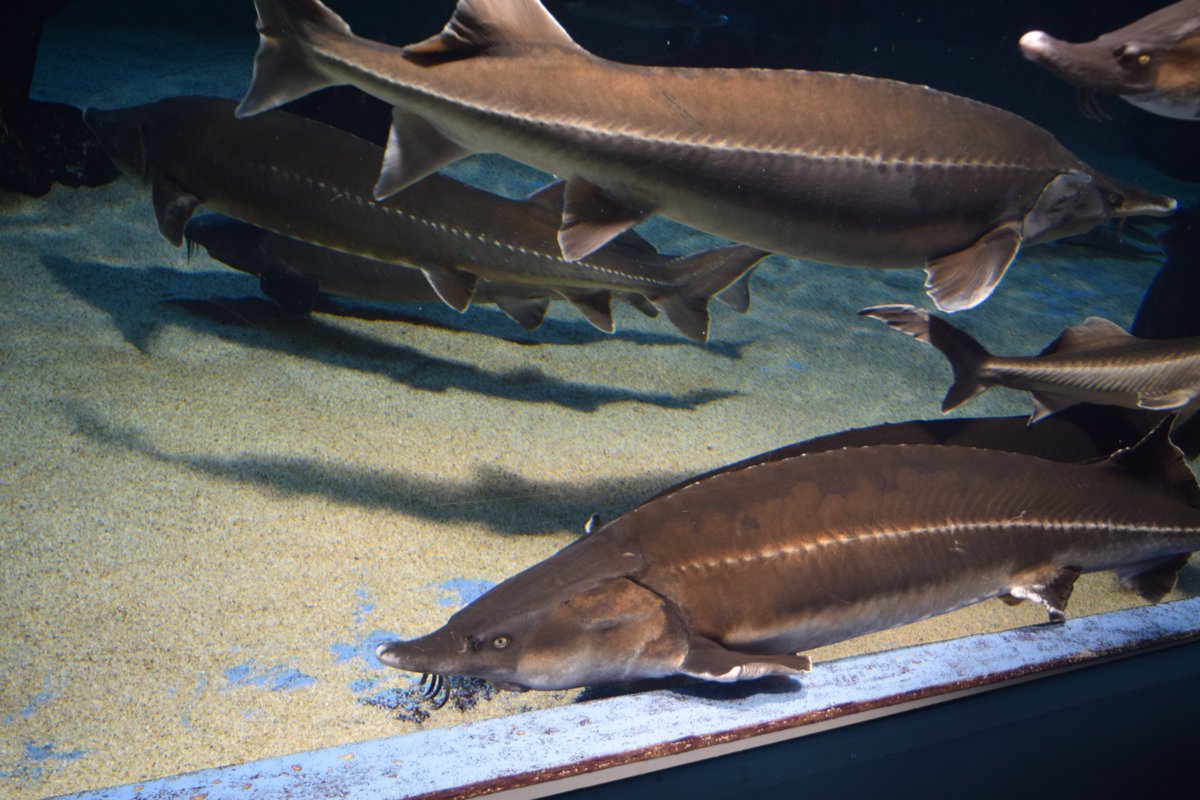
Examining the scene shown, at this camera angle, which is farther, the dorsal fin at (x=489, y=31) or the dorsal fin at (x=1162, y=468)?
the dorsal fin at (x=1162, y=468)

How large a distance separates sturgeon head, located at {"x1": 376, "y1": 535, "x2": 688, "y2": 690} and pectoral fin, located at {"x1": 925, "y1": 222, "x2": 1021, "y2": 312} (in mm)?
1255

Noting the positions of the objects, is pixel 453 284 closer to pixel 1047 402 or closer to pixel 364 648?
pixel 364 648

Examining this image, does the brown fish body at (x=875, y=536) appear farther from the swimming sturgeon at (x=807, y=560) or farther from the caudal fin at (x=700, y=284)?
the caudal fin at (x=700, y=284)

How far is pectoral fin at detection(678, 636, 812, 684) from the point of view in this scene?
1504 mm

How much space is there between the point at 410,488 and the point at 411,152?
1.19 metres

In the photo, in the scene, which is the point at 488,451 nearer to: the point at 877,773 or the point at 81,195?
the point at 877,773

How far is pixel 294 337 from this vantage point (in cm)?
363

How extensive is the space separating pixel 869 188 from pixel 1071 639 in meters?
1.31

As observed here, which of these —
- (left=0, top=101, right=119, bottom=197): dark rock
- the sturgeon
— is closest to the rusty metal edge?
the sturgeon

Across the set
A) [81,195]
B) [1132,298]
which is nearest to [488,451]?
[81,195]

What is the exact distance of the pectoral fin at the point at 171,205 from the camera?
3326 millimetres

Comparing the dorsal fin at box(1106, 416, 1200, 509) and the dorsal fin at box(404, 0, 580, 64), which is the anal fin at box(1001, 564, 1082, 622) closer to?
the dorsal fin at box(1106, 416, 1200, 509)

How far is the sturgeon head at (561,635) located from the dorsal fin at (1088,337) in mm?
1936

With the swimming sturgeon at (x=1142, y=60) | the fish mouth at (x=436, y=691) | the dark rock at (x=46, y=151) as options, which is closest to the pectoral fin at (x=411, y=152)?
the fish mouth at (x=436, y=691)
